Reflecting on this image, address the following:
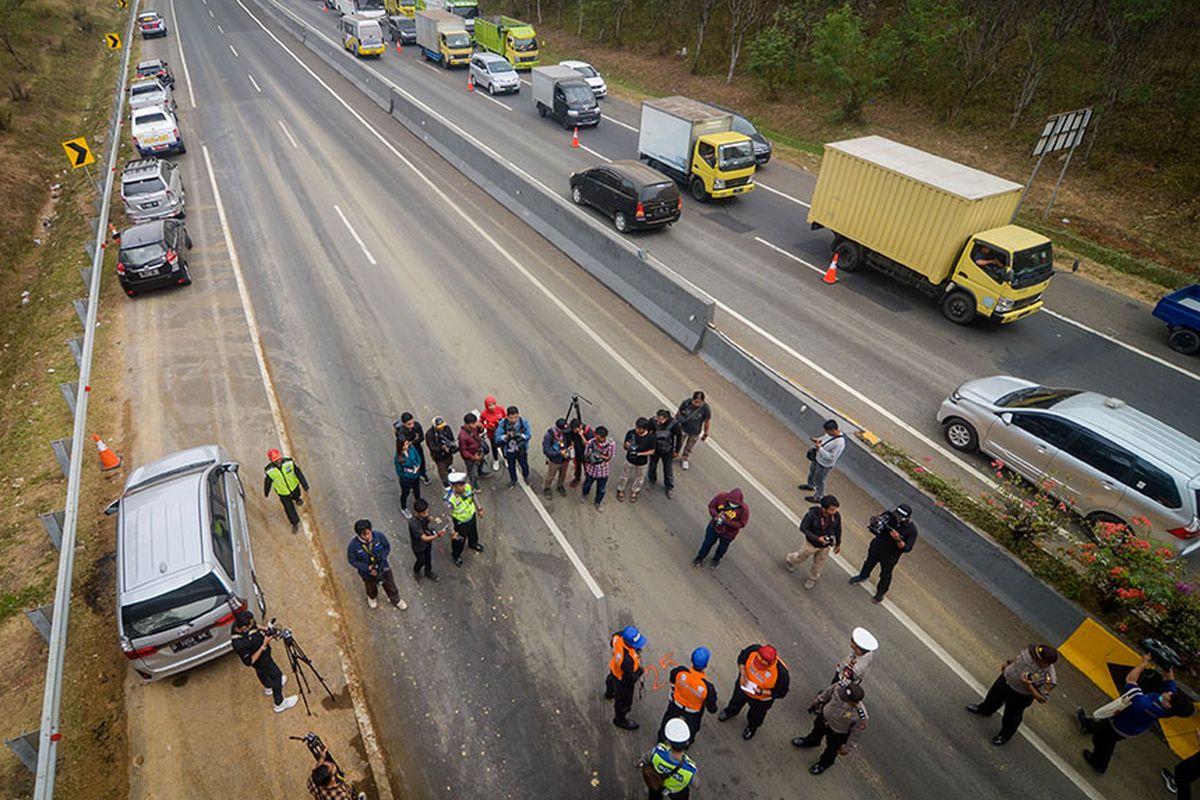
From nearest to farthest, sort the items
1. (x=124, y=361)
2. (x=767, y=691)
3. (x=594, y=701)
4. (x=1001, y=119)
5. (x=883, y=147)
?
(x=767, y=691), (x=594, y=701), (x=124, y=361), (x=883, y=147), (x=1001, y=119)

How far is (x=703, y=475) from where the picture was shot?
447 inches

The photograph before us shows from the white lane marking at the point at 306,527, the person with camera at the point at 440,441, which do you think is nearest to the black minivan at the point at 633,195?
the white lane marking at the point at 306,527

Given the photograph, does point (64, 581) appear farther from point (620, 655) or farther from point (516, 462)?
point (620, 655)

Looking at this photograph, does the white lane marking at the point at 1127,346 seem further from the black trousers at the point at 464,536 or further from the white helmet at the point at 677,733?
the black trousers at the point at 464,536

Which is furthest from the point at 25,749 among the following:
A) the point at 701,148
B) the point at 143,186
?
the point at 701,148

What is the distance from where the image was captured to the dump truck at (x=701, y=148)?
21266 millimetres

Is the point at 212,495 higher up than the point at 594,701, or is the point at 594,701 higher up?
the point at 212,495

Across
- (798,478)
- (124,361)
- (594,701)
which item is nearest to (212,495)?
(594,701)

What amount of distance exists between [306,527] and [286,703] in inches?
120

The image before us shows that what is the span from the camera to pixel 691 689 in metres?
6.50

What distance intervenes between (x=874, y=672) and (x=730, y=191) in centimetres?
1696

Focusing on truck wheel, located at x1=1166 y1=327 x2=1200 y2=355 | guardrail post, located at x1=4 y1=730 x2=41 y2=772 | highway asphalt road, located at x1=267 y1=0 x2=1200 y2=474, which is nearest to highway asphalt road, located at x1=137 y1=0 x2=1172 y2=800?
highway asphalt road, located at x1=267 y1=0 x2=1200 y2=474

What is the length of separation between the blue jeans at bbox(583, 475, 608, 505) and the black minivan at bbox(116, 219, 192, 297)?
12715 mm

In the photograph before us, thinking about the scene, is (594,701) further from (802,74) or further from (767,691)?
(802,74)
